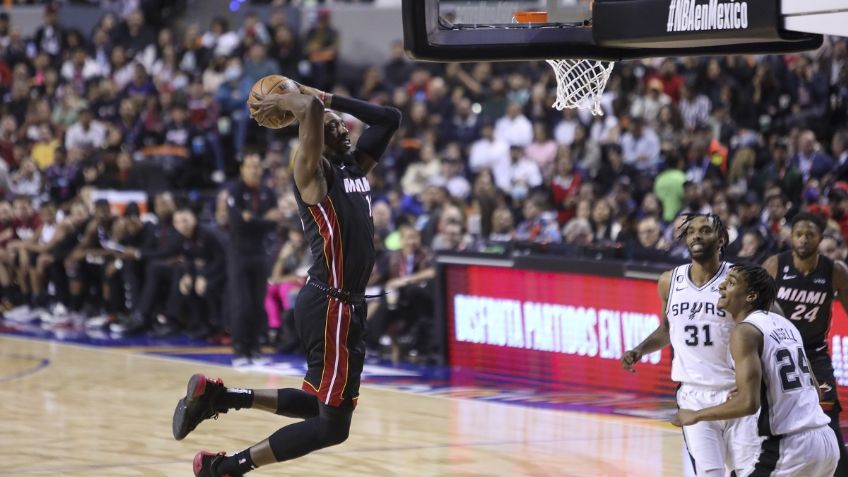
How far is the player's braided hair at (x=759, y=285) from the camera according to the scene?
6215mm

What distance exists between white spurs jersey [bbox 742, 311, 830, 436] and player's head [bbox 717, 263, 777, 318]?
13cm

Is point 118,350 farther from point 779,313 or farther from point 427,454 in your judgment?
point 779,313

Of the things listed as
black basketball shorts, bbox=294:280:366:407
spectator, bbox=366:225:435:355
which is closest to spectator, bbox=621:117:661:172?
spectator, bbox=366:225:435:355

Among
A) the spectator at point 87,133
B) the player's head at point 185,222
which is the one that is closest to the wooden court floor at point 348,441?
the player's head at point 185,222

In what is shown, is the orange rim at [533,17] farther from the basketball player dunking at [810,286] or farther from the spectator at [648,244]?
the spectator at [648,244]

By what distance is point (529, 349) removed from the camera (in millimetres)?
13047

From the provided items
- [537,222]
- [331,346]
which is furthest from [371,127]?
[537,222]

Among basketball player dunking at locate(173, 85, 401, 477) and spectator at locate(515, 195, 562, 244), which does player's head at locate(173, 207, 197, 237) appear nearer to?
spectator at locate(515, 195, 562, 244)

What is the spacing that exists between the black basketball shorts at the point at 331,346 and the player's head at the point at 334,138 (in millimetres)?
742

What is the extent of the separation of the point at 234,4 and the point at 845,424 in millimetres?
15939

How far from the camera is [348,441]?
9719mm

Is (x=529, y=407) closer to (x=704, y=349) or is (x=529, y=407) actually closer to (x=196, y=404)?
(x=704, y=349)

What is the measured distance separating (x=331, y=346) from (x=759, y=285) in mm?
2154

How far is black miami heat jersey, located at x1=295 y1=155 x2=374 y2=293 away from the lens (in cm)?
705
